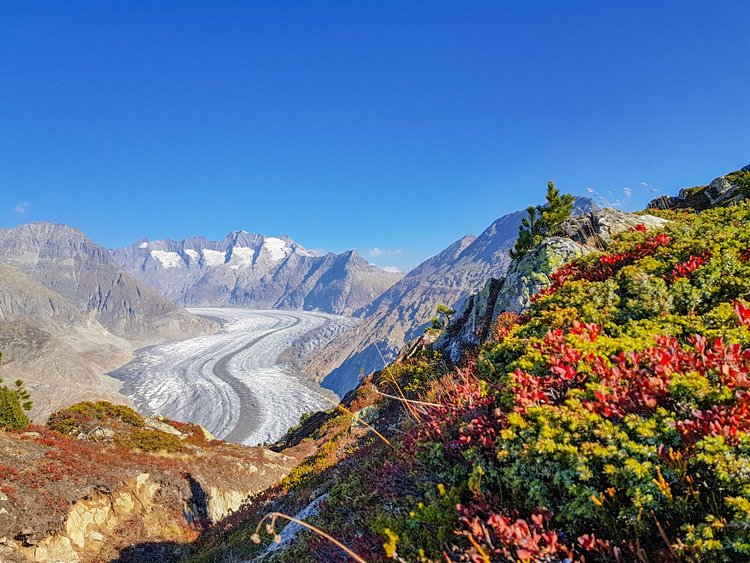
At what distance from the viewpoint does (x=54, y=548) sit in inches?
522

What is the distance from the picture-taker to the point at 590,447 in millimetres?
4262

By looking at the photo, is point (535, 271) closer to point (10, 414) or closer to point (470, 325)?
point (470, 325)

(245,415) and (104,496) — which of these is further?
(245,415)

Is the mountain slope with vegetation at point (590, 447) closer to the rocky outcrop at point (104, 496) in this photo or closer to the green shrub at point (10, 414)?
the rocky outcrop at point (104, 496)

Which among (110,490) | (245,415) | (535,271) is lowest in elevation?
(245,415)

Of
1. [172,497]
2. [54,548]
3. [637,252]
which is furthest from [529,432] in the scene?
[172,497]

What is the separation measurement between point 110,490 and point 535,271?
1961cm

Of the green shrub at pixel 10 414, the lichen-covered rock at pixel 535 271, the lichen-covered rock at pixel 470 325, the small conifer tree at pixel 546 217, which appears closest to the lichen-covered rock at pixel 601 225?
the lichen-covered rock at pixel 535 271

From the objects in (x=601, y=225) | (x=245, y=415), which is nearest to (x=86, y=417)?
(x=601, y=225)

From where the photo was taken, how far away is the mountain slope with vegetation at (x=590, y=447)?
372 centimetres

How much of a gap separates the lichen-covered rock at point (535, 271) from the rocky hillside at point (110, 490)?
664 inches

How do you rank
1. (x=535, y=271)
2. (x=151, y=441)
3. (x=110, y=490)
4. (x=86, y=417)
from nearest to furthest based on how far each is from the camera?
1. (x=535, y=271)
2. (x=110, y=490)
3. (x=151, y=441)
4. (x=86, y=417)

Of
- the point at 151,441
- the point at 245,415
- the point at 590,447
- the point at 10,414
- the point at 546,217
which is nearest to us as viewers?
the point at 590,447

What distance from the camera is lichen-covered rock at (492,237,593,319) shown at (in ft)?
39.9
